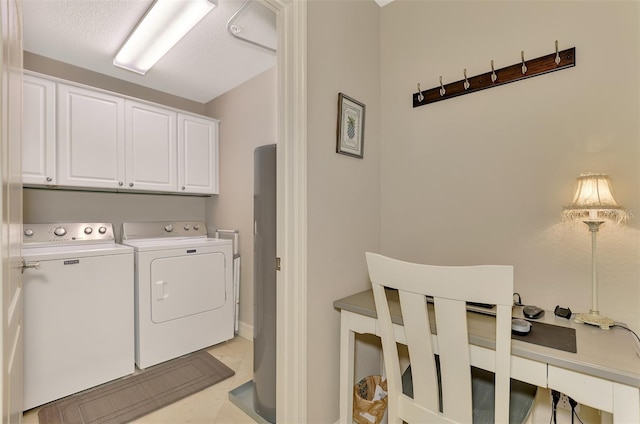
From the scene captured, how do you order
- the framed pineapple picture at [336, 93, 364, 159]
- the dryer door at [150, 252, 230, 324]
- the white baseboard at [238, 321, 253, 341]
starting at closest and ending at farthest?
the framed pineapple picture at [336, 93, 364, 159] → the dryer door at [150, 252, 230, 324] → the white baseboard at [238, 321, 253, 341]

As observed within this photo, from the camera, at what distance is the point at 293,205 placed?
1388mm

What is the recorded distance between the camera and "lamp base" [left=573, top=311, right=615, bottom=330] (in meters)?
1.16

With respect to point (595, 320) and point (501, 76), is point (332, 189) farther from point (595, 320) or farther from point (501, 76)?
point (595, 320)

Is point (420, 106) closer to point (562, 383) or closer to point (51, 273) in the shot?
point (562, 383)

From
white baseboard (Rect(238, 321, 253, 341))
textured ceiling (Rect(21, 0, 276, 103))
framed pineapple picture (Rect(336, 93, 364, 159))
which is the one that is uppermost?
textured ceiling (Rect(21, 0, 276, 103))

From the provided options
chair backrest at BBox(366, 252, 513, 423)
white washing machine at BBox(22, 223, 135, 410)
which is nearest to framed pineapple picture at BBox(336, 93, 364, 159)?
chair backrest at BBox(366, 252, 513, 423)

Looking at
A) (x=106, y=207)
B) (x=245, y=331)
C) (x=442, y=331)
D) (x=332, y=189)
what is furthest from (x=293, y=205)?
(x=106, y=207)

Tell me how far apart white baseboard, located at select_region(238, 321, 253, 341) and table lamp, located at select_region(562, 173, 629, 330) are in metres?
2.47

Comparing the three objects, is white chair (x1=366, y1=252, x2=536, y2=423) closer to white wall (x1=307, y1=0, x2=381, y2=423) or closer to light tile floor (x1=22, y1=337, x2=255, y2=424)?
white wall (x1=307, y1=0, x2=381, y2=423)

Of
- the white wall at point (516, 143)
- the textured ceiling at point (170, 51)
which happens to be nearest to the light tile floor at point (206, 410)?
the white wall at point (516, 143)

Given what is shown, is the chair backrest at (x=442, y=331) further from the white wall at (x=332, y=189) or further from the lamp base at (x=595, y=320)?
the lamp base at (x=595, y=320)

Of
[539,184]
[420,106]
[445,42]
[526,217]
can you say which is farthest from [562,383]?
[445,42]

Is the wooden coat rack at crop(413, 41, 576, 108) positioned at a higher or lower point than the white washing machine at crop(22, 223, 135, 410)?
higher

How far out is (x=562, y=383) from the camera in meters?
0.94
